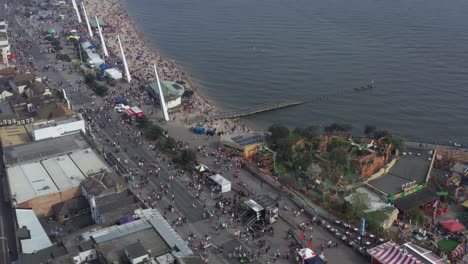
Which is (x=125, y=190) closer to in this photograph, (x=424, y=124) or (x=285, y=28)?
(x=424, y=124)

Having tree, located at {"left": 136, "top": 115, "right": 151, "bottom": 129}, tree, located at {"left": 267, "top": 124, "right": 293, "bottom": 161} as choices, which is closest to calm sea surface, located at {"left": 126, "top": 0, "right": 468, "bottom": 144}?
tree, located at {"left": 267, "top": 124, "right": 293, "bottom": 161}

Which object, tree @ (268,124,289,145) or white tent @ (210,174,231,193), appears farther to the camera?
tree @ (268,124,289,145)

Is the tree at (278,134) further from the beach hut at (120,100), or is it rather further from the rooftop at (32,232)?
the rooftop at (32,232)

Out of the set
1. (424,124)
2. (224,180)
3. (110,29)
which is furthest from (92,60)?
(424,124)

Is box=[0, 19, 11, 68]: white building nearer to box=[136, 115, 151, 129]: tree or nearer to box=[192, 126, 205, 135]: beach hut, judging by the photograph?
box=[136, 115, 151, 129]: tree

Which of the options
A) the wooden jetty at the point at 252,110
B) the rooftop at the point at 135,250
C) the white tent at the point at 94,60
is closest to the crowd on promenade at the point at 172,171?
the wooden jetty at the point at 252,110
